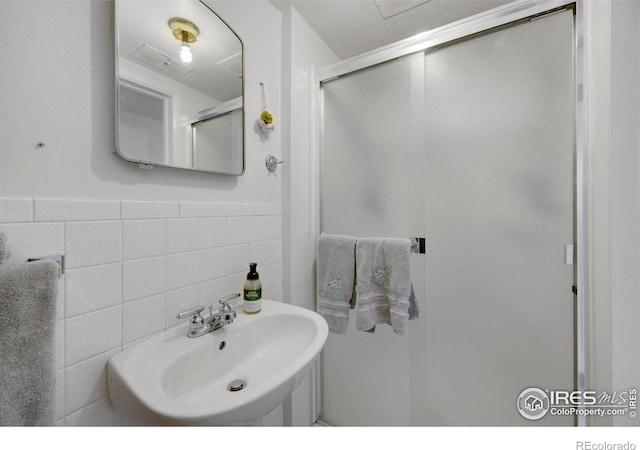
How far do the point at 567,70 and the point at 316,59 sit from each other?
1057 mm

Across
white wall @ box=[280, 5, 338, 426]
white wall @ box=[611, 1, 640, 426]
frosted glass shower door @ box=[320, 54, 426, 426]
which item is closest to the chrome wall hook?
white wall @ box=[280, 5, 338, 426]

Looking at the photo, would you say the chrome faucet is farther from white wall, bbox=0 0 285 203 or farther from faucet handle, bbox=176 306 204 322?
white wall, bbox=0 0 285 203

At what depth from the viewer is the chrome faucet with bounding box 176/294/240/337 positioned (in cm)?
73

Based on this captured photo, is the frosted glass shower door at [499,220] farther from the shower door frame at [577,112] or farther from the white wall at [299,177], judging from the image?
the white wall at [299,177]

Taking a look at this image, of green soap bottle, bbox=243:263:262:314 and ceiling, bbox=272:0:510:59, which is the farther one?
ceiling, bbox=272:0:510:59

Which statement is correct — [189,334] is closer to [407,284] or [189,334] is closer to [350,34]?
[407,284]

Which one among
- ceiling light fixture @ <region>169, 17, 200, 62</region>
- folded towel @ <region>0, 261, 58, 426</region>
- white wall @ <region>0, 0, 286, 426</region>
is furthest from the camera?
ceiling light fixture @ <region>169, 17, 200, 62</region>

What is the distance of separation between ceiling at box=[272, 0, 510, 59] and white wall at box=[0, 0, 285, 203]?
87 cm

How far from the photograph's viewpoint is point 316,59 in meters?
1.33

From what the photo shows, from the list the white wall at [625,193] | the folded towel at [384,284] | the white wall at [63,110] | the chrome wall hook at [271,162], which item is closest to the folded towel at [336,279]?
the folded towel at [384,284]

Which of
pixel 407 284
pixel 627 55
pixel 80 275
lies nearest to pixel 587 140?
pixel 627 55

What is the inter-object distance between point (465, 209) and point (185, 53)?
119 cm

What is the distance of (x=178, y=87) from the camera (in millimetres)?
794

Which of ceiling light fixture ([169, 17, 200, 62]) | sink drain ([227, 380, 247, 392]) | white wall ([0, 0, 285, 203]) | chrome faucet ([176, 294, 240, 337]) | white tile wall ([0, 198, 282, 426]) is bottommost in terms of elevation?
sink drain ([227, 380, 247, 392])
